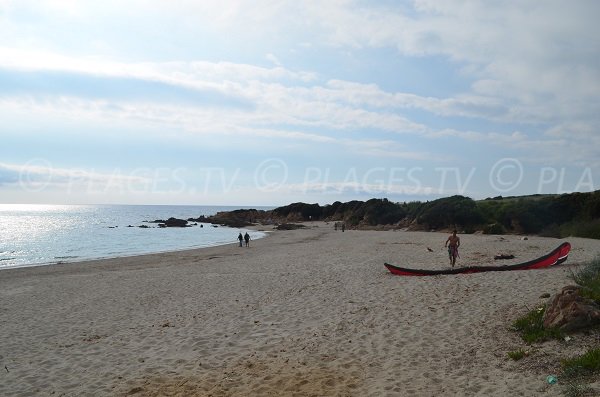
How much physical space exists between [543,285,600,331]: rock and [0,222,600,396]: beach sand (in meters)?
0.42

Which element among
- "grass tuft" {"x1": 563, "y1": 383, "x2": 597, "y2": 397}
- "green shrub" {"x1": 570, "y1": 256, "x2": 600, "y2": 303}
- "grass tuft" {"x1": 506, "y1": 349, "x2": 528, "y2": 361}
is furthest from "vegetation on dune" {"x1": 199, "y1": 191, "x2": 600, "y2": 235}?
"grass tuft" {"x1": 563, "y1": 383, "x2": 597, "y2": 397}

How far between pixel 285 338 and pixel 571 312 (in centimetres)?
498

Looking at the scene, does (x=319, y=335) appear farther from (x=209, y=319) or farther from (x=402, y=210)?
(x=402, y=210)

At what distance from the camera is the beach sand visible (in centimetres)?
673

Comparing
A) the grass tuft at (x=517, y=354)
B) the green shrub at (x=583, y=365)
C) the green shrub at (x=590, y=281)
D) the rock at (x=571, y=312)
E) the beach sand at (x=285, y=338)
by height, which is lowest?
the beach sand at (x=285, y=338)

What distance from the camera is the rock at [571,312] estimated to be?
24.0 ft

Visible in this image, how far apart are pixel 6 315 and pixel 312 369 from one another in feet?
33.2

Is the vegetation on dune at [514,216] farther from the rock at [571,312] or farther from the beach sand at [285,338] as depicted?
the rock at [571,312]

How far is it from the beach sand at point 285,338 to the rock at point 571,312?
42 centimetres

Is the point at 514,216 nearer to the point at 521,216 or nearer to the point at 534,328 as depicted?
the point at 521,216

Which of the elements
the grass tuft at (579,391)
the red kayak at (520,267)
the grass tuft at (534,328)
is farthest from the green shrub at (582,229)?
the grass tuft at (579,391)

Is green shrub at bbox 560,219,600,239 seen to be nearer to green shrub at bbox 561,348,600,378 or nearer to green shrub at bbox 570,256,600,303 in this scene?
green shrub at bbox 570,256,600,303

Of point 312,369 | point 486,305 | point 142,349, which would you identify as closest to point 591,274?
point 486,305

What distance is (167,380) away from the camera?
23.8ft
